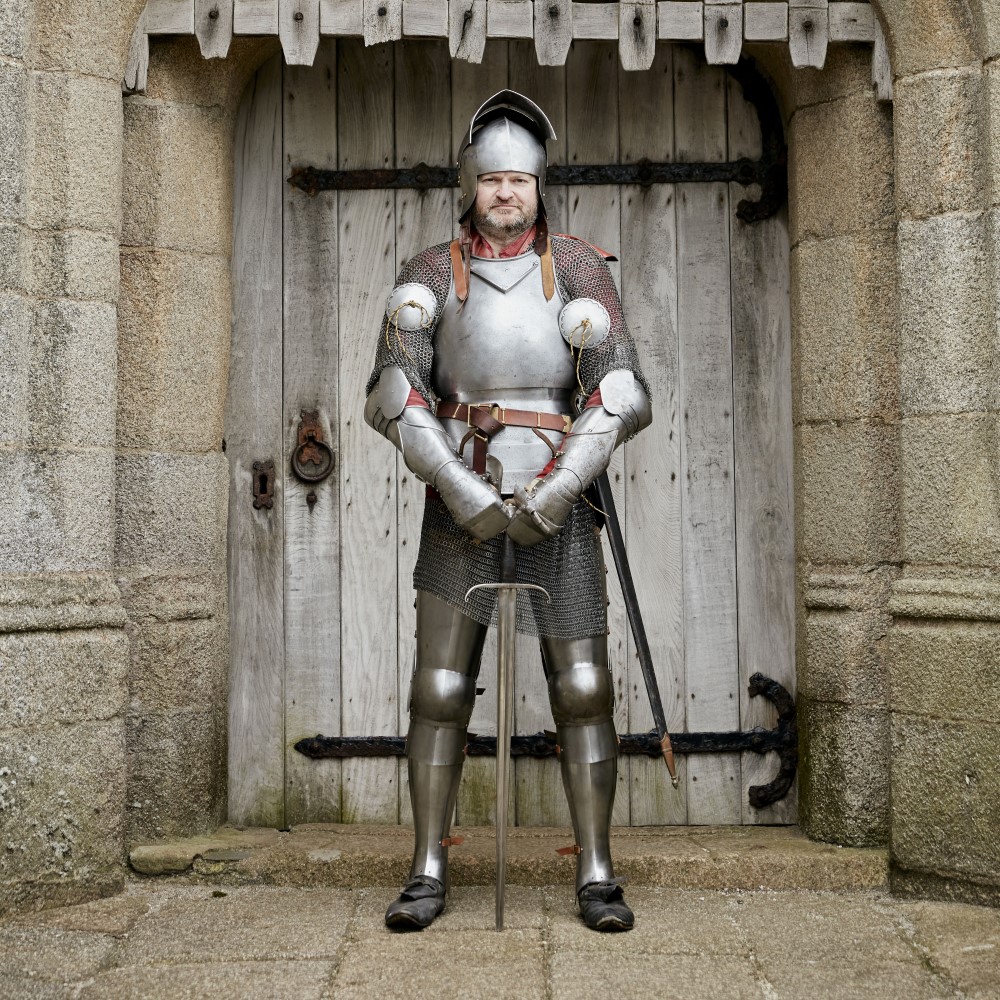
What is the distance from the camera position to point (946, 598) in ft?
9.82

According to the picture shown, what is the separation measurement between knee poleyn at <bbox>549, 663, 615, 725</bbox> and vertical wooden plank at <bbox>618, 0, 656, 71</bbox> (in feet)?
4.73

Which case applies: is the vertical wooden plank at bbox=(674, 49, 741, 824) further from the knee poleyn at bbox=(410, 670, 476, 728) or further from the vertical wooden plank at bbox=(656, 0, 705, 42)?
the knee poleyn at bbox=(410, 670, 476, 728)

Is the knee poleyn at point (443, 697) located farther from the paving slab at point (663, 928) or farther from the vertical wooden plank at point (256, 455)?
the vertical wooden plank at point (256, 455)

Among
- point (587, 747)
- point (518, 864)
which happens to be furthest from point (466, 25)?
point (518, 864)

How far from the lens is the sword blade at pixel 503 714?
2746 millimetres

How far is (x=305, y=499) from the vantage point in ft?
12.0

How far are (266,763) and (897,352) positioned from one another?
6.42ft

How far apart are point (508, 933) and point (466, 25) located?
6.85ft

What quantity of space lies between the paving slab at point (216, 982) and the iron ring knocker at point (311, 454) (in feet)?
4.65

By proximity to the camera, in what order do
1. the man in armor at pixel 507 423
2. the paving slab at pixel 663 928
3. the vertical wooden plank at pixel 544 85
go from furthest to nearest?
the vertical wooden plank at pixel 544 85
the man in armor at pixel 507 423
the paving slab at pixel 663 928

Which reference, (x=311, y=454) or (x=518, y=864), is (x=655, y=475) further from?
(x=518, y=864)

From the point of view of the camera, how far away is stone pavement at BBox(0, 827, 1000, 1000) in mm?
2477

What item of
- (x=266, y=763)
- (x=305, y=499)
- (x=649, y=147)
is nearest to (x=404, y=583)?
(x=305, y=499)

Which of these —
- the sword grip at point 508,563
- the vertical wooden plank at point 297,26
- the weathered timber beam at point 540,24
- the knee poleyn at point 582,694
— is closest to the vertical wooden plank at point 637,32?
the weathered timber beam at point 540,24
